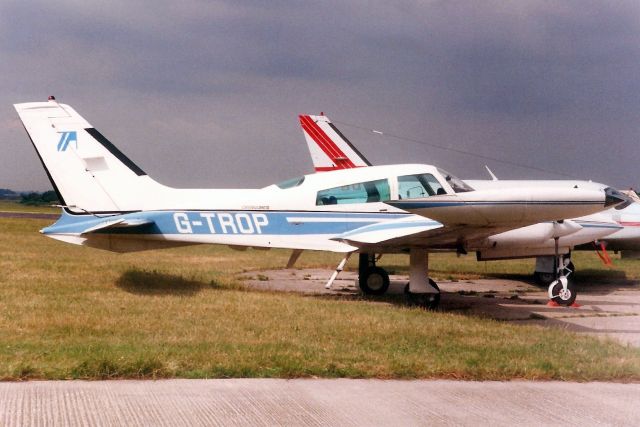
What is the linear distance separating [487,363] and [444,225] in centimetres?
381

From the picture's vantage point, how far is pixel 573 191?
8633 mm

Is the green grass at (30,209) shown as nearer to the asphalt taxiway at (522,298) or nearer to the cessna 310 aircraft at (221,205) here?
the asphalt taxiway at (522,298)

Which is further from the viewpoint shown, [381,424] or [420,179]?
[420,179]

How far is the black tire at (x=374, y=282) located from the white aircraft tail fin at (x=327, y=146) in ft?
29.7

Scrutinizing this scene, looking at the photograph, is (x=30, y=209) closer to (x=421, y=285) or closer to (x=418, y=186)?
(x=418, y=186)

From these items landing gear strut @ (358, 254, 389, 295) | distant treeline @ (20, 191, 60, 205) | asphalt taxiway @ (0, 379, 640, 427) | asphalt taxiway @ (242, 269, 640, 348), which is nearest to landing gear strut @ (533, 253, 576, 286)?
asphalt taxiway @ (242, 269, 640, 348)

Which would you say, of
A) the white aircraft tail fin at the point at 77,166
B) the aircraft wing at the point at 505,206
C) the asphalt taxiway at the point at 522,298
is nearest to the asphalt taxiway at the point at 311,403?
the aircraft wing at the point at 505,206

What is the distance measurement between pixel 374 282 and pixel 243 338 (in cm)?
579

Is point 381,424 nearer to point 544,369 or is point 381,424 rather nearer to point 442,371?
point 442,371

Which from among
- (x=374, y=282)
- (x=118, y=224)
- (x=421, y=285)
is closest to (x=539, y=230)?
(x=421, y=285)

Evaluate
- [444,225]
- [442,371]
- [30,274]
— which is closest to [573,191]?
[444,225]

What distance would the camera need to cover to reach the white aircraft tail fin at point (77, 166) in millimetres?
11742

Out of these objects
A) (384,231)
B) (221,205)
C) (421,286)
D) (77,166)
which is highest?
(77,166)

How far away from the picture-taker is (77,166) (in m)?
11.8
